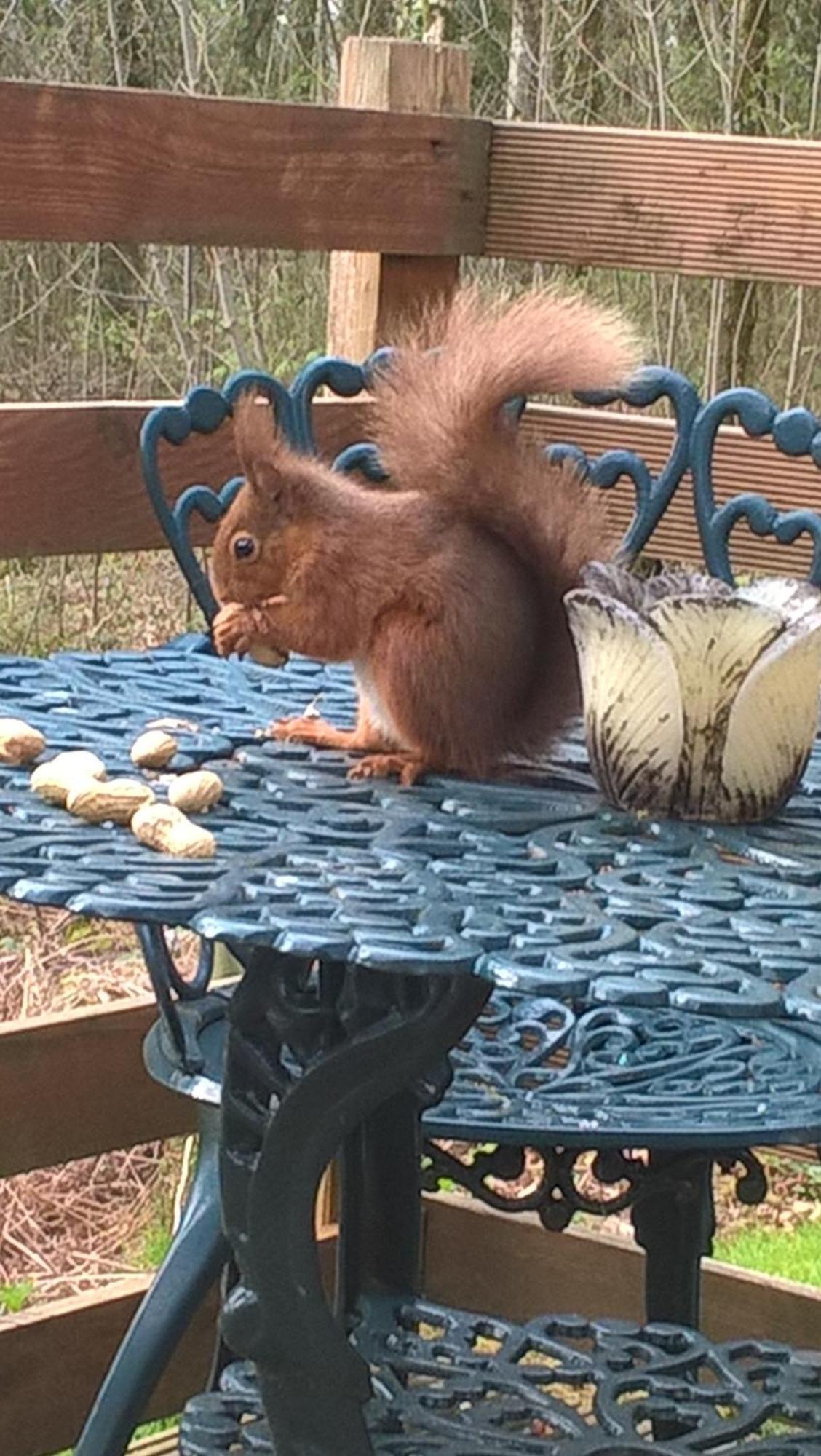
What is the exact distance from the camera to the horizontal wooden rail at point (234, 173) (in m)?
1.89

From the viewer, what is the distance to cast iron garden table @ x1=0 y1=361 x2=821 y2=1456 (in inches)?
38.6

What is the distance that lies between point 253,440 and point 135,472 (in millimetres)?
646

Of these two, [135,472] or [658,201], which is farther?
[658,201]

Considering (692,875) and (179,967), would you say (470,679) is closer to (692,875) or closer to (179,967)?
(692,875)

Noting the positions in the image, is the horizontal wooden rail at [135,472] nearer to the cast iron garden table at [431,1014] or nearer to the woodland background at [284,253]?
the cast iron garden table at [431,1014]

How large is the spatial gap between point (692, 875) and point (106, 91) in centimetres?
107

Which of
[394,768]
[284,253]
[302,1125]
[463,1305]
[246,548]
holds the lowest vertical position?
[463,1305]

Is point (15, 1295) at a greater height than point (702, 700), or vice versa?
point (702, 700)

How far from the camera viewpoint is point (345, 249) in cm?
218

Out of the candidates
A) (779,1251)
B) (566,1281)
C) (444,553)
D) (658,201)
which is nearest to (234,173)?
(658,201)

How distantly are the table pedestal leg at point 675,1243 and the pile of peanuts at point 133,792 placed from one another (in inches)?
25.6

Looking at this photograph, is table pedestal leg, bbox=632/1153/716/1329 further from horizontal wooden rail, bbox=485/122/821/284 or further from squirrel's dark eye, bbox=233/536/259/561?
horizontal wooden rail, bbox=485/122/821/284

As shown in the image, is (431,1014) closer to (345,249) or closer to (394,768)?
(394,768)

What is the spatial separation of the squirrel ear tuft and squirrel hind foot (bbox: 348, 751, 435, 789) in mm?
197
